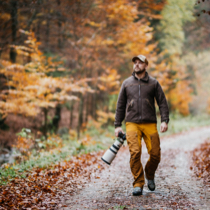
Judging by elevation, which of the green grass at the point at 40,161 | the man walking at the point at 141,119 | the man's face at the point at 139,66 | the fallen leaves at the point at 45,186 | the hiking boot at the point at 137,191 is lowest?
the green grass at the point at 40,161

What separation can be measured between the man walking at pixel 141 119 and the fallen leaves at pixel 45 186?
1.40 metres

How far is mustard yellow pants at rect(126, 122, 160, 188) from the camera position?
3.99 meters

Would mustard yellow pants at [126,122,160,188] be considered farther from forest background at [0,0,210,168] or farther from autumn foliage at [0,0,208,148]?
autumn foliage at [0,0,208,148]

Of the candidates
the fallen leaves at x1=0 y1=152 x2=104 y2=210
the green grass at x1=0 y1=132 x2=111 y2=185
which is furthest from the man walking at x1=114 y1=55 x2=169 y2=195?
the green grass at x1=0 y1=132 x2=111 y2=185

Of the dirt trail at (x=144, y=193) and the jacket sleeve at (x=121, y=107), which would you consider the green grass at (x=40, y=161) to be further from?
the jacket sleeve at (x=121, y=107)

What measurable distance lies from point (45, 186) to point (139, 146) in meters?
1.99

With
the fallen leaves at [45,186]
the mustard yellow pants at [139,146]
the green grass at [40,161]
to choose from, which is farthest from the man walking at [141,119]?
the green grass at [40,161]

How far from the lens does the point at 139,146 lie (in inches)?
159

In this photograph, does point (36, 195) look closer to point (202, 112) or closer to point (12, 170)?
point (12, 170)

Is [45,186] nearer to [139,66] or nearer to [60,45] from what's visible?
[139,66]

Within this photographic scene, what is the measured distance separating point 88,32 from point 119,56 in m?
2.77

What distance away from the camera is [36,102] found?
10.4 metres

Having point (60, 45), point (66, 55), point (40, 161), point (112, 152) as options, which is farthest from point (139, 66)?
point (60, 45)

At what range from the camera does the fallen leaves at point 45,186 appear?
3695 mm
